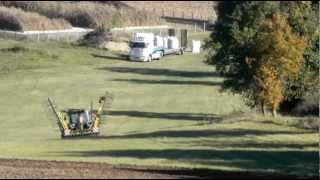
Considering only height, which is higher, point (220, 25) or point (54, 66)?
point (220, 25)

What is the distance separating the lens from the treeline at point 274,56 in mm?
42750

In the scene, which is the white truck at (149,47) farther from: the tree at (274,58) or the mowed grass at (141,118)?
the tree at (274,58)

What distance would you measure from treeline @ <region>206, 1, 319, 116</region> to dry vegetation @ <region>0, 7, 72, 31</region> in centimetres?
1325

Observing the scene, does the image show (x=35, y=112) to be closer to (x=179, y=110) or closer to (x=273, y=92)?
(x=179, y=110)

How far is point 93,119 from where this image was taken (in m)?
42.2

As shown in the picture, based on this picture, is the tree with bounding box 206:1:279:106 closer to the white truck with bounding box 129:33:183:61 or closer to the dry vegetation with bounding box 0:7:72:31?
the dry vegetation with bounding box 0:7:72:31

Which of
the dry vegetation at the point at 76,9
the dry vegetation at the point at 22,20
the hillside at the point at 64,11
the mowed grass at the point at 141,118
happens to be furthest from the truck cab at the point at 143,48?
the dry vegetation at the point at 22,20

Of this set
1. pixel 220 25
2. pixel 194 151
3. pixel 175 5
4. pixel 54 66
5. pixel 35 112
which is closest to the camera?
pixel 194 151

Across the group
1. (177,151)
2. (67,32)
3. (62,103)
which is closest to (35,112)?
(62,103)

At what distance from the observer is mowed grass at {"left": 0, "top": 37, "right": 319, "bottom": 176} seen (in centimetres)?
3005

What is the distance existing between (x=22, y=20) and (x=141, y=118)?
44.6ft

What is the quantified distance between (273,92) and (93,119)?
884 centimetres

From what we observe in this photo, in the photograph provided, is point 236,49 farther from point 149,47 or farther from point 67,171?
point 149,47

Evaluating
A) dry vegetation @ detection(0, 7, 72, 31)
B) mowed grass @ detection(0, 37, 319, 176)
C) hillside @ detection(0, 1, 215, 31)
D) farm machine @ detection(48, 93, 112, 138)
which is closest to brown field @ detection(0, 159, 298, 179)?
mowed grass @ detection(0, 37, 319, 176)
